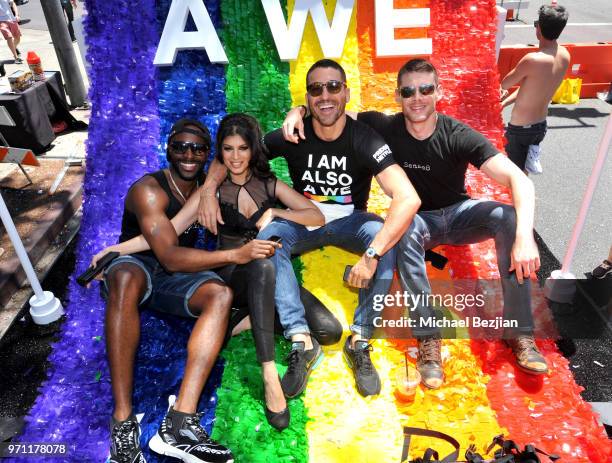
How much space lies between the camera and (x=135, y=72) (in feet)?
14.5

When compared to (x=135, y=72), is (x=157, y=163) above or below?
below

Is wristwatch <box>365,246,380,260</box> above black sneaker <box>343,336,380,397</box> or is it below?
above

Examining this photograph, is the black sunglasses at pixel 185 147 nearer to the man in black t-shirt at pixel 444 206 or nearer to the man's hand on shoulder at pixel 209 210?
the man's hand on shoulder at pixel 209 210

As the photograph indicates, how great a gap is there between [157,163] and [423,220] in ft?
7.78

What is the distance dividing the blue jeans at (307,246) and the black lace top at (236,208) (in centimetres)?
11

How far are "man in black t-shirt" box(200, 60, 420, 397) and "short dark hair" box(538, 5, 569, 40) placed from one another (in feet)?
8.32

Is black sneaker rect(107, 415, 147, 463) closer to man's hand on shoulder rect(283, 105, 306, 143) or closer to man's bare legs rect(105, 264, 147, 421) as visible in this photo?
man's bare legs rect(105, 264, 147, 421)

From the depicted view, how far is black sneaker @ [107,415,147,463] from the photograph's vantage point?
248cm

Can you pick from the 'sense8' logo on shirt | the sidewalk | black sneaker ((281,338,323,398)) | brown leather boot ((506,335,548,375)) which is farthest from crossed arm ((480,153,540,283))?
the sidewalk

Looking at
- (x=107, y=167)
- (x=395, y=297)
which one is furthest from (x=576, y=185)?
(x=107, y=167)

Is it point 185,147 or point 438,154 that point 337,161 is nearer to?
point 438,154

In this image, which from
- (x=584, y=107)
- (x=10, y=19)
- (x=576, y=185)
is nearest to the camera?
(x=576, y=185)

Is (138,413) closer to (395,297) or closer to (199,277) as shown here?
(199,277)

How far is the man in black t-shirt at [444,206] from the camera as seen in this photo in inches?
113
